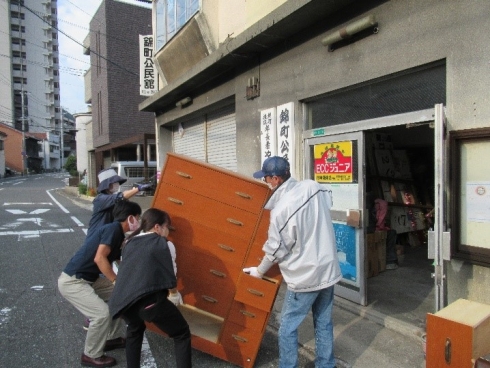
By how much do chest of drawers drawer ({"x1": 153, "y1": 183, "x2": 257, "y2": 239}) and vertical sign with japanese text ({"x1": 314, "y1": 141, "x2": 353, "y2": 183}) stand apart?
5.99 feet

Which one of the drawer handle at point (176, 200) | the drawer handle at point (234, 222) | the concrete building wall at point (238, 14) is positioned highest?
the concrete building wall at point (238, 14)

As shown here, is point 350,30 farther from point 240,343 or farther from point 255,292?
point 240,343

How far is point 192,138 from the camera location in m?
9.90

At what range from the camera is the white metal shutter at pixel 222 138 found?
7863 mm

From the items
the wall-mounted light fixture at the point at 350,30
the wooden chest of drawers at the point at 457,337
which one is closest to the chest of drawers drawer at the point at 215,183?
the wooden chest of drawers at the point at 457,337

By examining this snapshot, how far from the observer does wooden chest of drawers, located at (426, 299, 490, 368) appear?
2412 mm

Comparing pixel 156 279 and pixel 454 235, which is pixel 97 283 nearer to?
pixel 156 279

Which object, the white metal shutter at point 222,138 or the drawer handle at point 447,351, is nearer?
the drawer handle at point 447,351

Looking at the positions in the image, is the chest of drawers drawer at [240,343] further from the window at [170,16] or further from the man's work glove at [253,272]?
the window at [170,16]

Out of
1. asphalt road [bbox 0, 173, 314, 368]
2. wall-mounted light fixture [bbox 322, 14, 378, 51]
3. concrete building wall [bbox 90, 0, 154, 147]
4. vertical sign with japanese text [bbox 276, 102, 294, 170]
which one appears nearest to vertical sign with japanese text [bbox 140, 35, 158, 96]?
asphalt road [bbox 0, 173, 314, 368]

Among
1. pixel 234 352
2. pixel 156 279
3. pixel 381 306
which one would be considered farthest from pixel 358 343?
pixel 156 279

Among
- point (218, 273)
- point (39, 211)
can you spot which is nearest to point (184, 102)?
point (218, 273)

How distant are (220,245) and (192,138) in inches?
271

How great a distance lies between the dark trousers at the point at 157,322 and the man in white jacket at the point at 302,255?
781 millimetres
